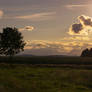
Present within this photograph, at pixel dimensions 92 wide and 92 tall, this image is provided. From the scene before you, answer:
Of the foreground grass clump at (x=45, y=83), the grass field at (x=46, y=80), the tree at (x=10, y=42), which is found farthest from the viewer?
the tree at (x=10, y=42)

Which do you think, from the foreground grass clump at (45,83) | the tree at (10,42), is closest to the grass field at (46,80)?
the foreground grass clump at (45,83)

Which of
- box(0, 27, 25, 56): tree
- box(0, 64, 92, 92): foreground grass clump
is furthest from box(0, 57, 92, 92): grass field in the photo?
box(0, 27, 25, 56): tree

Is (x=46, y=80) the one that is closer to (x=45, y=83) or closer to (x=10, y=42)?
(x=45, y=83)

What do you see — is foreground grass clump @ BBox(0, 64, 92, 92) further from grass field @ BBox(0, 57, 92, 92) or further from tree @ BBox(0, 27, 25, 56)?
tree @ BBox(0, 27, 25, 56)

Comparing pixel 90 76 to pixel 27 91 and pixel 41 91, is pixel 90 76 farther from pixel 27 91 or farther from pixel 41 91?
pixel 27 91

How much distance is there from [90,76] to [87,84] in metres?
5.80

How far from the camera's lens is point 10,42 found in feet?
301

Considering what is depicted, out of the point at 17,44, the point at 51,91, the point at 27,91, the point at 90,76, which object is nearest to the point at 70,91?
the point at 51,91

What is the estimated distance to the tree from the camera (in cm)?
9144

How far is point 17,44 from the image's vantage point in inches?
3600

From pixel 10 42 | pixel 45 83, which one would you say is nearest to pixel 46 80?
pixel 45 83

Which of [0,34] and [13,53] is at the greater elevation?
[0,34]

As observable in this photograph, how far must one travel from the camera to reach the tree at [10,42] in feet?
300

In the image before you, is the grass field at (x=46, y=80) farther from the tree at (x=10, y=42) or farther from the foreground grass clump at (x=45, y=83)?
A: the tree at (x=10, y=42)
